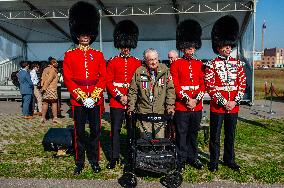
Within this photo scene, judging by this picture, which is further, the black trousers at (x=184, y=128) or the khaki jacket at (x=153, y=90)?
the black trousers at (x=184, y=128)

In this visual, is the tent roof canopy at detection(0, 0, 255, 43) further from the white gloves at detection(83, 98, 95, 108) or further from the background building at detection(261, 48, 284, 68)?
the background building at detection(261, 48, 284, 68)

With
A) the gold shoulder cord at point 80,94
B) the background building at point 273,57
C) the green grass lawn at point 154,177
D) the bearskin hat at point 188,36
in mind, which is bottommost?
the green grass lawn at point 154,177

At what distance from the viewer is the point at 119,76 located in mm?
5875

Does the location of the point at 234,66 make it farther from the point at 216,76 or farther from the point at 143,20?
the point at 143,20

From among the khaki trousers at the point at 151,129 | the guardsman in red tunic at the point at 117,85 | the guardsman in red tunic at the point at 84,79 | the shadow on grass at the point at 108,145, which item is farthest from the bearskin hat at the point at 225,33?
the shadow on grass at the point at 108,145

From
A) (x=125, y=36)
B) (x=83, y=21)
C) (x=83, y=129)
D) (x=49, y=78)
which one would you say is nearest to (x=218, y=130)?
(x=83, y=129)

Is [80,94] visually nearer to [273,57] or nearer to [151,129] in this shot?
[151,129]

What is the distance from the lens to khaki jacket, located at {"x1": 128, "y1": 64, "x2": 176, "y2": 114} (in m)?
5.34

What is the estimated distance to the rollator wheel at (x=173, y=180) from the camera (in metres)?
4.90

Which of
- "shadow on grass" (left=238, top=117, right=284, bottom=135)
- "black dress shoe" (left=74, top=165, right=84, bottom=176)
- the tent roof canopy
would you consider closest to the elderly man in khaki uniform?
"black dress shoe" (left=74, top=165, right=84, bottom=176)

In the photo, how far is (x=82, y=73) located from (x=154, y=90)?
1.09m

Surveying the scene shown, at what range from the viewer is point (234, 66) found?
5480 mm

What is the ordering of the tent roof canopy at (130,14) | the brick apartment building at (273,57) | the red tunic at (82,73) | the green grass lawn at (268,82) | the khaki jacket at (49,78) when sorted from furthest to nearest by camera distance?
the brick apartment building at (273,57) < the green grass lawn at (268,82) < the tent roof canopy at (130,14) < the khaki jacket at (49,78) < the red tunic at (82,73)

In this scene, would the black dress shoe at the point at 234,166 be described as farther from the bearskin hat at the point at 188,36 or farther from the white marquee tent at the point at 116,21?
the white marquee tent at the point at 116,21
